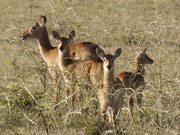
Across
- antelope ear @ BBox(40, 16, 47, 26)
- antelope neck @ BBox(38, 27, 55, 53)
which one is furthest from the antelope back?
antelope ear @ BBox(40, 16, 47, 26)

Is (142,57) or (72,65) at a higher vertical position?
(142,57)

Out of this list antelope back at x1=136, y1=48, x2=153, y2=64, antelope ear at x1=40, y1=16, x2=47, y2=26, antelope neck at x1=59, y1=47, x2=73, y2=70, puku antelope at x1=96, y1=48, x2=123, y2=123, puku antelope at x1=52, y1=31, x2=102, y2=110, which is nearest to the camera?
puku antelope at x1=96, y1=48, x2=123, y2=123

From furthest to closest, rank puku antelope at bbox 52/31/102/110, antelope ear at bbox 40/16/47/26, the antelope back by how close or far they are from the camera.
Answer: antelope ear at bbox 40/16/47/26, the antelope back, puku antelope at bbox 52/31/102/110

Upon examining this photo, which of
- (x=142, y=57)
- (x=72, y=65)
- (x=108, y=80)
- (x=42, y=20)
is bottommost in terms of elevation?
(x=108, y=80)

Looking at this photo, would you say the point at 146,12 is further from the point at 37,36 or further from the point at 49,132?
the point at 49,132

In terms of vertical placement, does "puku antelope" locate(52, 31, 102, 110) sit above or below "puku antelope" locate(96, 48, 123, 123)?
above

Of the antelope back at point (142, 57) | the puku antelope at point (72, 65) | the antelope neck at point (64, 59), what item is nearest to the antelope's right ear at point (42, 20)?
the puku antelope at point (72, 65)

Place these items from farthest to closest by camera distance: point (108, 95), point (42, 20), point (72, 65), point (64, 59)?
1. point (42, 20)
2. point (64, 59)
3. point (72, 65)
4. point (108, 95)

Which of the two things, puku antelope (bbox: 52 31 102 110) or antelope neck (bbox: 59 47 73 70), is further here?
antelope neck (bbox: 59 47 73 70)

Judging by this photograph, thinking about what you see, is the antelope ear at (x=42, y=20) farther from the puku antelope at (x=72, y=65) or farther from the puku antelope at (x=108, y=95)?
the puku antelope at (x=108, y=95)

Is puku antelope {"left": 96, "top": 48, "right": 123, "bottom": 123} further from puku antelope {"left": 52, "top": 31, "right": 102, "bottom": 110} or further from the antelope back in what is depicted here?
the antelope back

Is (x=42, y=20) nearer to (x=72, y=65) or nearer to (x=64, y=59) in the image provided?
(x=64, y=59)

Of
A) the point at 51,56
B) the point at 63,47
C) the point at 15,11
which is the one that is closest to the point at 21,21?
the point at 15,11

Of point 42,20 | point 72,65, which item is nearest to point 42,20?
point 42,20
